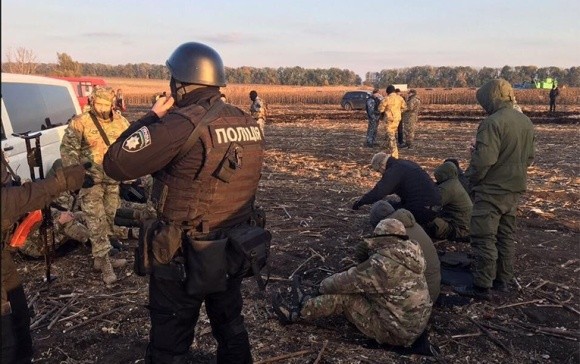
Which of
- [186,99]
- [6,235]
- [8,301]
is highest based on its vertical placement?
[186,99]

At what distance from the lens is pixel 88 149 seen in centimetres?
504

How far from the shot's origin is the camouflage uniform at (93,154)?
195 inches

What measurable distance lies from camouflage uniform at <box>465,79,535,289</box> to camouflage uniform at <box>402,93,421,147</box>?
33.6 feet

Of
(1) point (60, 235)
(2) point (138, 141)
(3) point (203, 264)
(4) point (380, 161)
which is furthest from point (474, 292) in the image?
(1) point (60, 235)

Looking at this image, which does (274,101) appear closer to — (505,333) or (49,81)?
(49,81)

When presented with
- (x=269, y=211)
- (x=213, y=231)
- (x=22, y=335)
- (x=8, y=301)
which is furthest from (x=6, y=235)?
(x=269, y=211)

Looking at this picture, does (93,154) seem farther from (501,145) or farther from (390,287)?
(501,145)

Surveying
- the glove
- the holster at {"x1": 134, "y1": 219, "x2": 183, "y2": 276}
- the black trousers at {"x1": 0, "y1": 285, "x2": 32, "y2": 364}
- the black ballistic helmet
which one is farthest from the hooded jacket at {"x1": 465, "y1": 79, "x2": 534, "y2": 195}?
the black trousers at {"x1": 0, "y1": 285, "x2": 32, "y2": 364}

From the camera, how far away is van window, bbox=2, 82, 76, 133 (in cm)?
623

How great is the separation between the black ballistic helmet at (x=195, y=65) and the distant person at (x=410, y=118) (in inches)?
505

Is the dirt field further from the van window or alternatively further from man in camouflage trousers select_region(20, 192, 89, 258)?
the van window

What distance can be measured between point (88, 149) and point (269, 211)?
344 cm

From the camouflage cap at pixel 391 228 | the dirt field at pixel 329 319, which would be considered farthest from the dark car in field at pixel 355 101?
the camouflage cap at pixel 391 228

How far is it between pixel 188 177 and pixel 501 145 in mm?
3471
